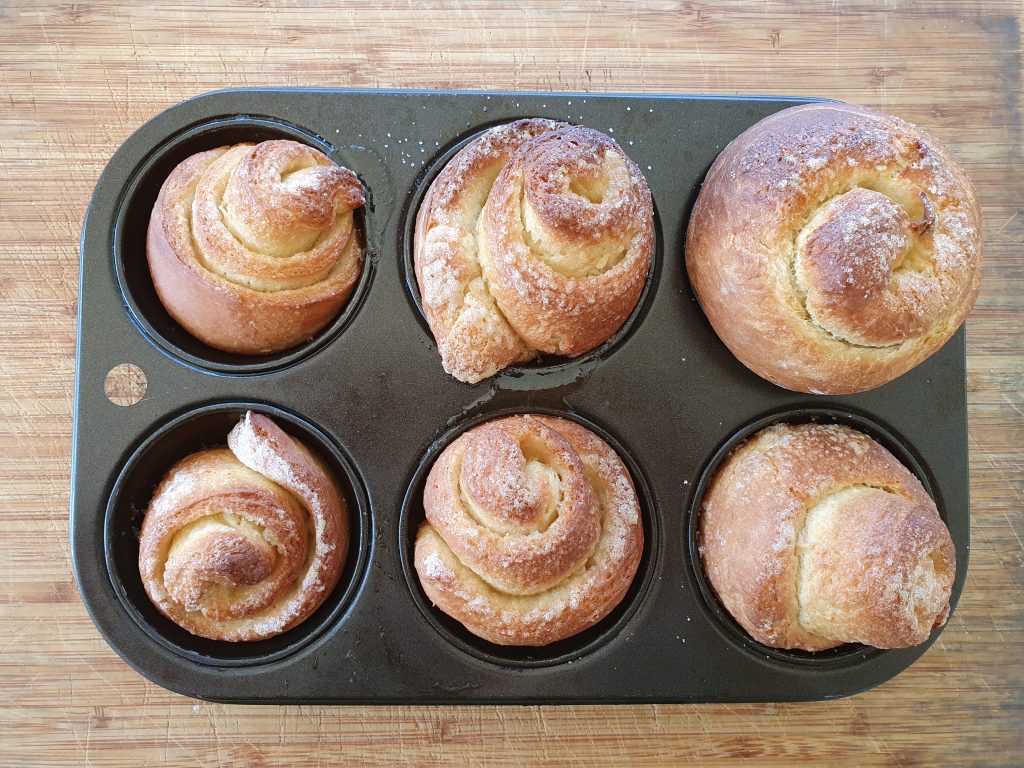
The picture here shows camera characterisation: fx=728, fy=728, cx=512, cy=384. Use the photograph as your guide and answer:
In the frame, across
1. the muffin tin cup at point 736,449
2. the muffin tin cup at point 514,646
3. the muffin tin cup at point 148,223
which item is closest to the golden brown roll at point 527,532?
the muffin tin cup at point 514,646

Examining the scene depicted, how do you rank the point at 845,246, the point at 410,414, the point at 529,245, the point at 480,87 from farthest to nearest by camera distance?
1. the point at 480,87
2. the point at 410,414
3. the point at 529,245
4. the point at 845,246

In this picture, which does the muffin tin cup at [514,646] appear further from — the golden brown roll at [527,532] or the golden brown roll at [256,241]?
the golden brown roll at [256,241]

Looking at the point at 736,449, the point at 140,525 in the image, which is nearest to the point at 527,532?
the point at 736,449

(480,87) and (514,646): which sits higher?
(480,87)

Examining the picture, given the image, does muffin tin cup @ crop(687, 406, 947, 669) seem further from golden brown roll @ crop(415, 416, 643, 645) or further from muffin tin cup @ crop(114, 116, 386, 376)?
muffin tin cup @ crop(114, 116, 386, 376)

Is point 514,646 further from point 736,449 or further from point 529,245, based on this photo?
point 529,245

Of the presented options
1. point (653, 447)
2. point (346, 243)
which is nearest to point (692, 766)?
point (653, 447)
